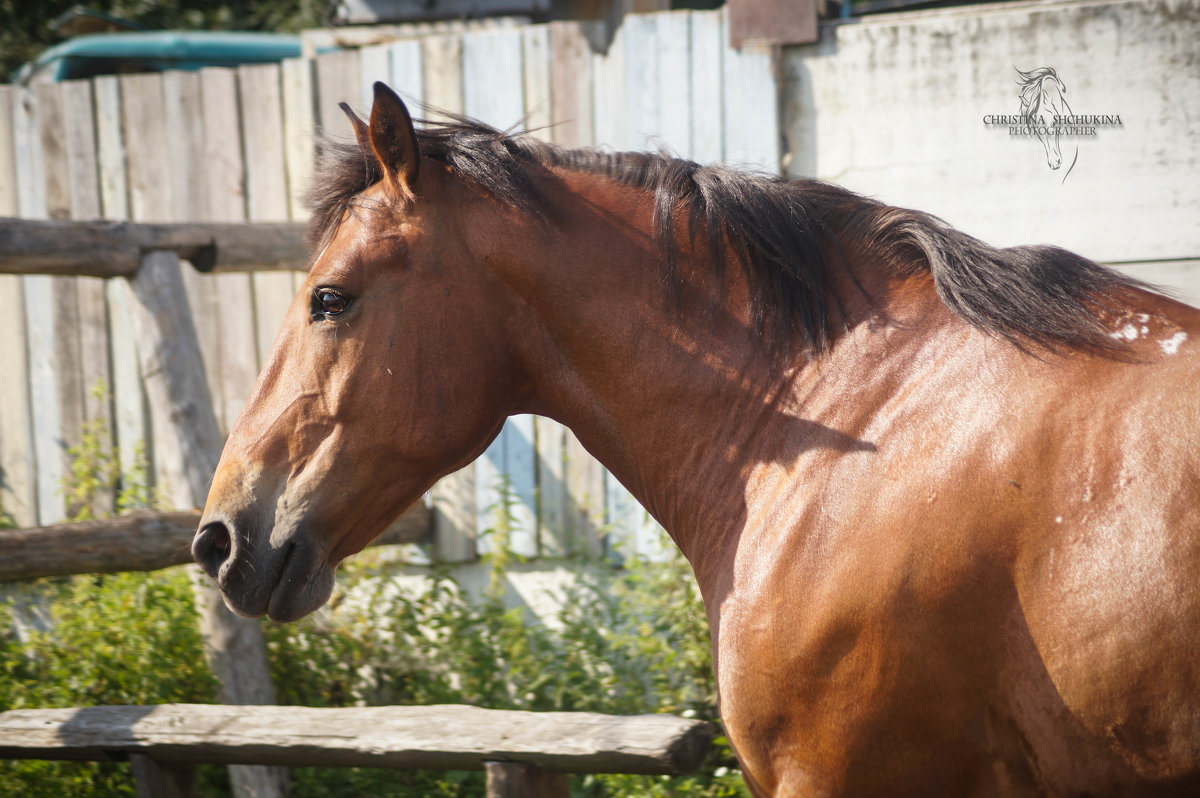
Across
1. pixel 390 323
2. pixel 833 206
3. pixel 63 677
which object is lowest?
pixel 63 677

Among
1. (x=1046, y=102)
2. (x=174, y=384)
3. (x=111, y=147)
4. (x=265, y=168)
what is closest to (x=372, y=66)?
(x=265, y=168)

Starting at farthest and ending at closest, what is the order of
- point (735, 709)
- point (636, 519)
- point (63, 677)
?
1. point (636, 519)
2. point (63, 677)
3. point (735, 709)

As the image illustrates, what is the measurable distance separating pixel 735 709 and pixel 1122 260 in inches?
112

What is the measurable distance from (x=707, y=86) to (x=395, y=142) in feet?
8.11

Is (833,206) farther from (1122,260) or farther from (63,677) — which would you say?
(63,677)

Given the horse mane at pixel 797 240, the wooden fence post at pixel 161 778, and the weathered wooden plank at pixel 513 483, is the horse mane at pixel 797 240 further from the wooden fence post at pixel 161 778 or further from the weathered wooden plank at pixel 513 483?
the weathered wooden plank at pixel 513 483

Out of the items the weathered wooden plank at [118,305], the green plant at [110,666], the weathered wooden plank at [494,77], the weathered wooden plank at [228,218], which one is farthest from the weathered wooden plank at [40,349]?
the weathered wooden plank at [494,77]

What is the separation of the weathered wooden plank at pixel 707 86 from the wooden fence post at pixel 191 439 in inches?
91.3

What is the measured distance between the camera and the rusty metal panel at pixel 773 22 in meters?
4.11

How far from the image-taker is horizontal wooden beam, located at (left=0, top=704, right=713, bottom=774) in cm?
247

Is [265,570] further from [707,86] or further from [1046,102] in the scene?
[1046,102]

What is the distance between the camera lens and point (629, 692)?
161 inches

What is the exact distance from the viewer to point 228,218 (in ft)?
16.8

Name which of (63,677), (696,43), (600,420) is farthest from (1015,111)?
(63,677)
